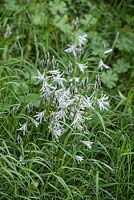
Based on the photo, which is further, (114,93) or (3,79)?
(114,93)

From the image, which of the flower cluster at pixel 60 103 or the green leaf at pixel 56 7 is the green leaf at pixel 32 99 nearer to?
the flower cluster at pixel 60 103

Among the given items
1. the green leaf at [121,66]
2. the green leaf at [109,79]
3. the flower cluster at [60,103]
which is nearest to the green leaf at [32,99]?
the flower cluster at [60,103]

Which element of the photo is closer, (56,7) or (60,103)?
(60,103)

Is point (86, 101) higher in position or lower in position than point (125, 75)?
higher

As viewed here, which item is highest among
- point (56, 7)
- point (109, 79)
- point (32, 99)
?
point (56, 7)

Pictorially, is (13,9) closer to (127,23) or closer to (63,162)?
(127,23)

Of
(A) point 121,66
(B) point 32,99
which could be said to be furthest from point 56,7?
(B) point 32,99

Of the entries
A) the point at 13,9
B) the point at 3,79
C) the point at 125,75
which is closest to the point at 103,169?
the point at 3,79

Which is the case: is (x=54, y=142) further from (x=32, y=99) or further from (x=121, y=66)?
(x=121, y=66)

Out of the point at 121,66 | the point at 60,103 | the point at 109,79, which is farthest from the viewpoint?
the point at 121,66

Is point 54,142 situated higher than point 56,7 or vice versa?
point 56,7

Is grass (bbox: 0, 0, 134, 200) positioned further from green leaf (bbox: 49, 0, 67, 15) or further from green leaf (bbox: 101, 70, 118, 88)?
green leaf (bbox: 49, 0, 67, 15)
